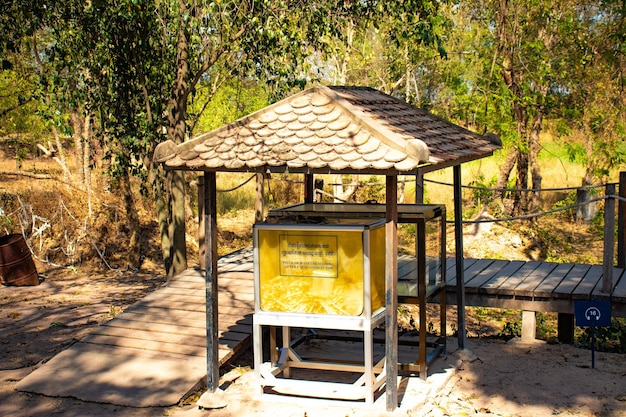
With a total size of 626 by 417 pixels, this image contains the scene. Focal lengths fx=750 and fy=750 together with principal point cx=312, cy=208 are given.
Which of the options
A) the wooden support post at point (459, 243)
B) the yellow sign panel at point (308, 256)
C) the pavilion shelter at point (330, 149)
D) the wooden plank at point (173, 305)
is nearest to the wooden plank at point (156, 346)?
the pavilion shelter at point (330, 149)

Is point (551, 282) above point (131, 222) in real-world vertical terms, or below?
below

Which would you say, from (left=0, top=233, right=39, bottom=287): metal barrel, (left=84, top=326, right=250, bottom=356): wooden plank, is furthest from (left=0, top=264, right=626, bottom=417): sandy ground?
(left=0, top=233, right=39, bottom=287): metal barrel

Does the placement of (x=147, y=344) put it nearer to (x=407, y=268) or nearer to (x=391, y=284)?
(x=407, y=268)

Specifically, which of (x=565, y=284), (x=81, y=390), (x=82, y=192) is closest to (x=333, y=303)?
(x=81, y=390)

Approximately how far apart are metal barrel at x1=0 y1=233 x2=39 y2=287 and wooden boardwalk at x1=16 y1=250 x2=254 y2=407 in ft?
13.8

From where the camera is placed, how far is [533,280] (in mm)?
8883

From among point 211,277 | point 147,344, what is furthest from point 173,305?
point 211,277

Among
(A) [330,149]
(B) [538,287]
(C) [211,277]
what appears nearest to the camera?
(A) [330,149]

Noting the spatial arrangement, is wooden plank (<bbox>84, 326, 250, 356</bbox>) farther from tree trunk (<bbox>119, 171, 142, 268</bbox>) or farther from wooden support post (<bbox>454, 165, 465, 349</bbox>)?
tree trunk (<bbox>119, 171, 142, 268</bbox>)

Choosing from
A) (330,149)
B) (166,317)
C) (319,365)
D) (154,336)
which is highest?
(330,149)

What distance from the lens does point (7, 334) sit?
9.24 metres

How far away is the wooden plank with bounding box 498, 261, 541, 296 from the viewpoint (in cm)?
852

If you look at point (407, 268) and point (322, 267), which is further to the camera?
point (407, 268)

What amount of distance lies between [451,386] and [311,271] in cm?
187
